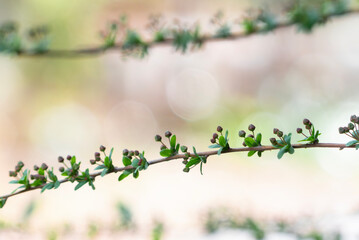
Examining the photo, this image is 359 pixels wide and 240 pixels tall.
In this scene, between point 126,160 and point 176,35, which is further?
point 176,35

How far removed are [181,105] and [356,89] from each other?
1.77 m

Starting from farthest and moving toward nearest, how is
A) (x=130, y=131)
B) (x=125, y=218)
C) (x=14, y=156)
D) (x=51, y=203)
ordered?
(x=130, y=131)
(x=14, y=156)
(x=51, y=203)
(x=125, y=218)

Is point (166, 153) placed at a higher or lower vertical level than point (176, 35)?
lower

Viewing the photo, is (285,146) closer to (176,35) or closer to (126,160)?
(126,160)

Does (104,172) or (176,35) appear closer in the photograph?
(104,172)

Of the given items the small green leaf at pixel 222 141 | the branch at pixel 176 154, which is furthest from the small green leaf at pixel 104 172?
the small green leaf at pixel 222 141

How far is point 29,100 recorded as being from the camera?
15.9ft

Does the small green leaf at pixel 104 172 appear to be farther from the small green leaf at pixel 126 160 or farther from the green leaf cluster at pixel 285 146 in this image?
the green leaf cluster at pixel 285 146

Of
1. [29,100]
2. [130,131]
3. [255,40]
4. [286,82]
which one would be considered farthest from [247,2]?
[29,100]

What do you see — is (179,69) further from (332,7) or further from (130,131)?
(332,7)

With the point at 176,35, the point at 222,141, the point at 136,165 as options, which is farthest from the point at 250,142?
the point at 176,35

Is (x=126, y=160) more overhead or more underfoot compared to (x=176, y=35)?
more underfoot

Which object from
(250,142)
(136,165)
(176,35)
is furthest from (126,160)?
(176,35)

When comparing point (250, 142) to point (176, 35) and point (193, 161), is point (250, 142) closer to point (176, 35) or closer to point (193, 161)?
point (193, 161)
